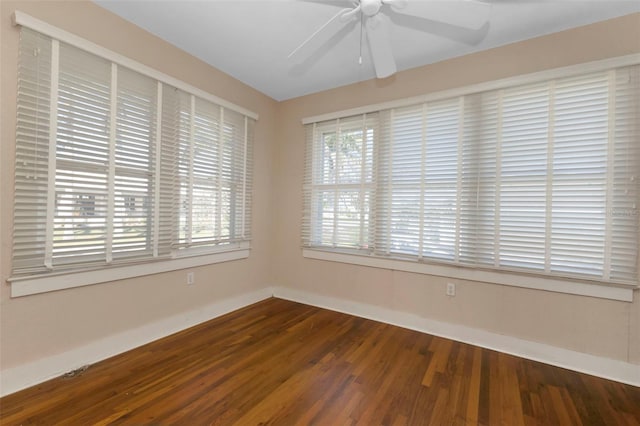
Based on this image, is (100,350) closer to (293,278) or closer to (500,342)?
(293,278)

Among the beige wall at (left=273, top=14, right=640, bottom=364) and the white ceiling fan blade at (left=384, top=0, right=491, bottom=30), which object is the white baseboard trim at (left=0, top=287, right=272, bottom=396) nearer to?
the beige wall at (left=273, top=14, right=640, bottom=364)

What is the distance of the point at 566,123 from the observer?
87.0 inches

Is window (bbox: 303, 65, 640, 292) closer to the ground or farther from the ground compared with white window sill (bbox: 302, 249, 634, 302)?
farther from the ground

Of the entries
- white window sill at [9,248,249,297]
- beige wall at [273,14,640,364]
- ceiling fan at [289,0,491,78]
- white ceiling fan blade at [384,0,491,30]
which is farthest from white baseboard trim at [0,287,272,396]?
white ceiling fan blade at [384,0,491,30]

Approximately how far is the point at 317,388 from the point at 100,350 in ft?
5.71

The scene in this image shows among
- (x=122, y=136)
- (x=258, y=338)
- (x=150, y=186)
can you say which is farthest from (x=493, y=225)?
(x=122, y=136)

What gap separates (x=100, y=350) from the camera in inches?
82.6

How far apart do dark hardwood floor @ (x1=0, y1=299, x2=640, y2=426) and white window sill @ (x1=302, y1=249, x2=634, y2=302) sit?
0.64m

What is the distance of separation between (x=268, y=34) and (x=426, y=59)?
1.60 meters

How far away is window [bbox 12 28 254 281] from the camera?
179 centimetres

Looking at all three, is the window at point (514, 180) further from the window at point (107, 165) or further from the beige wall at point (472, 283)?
the window at point (107, 165)

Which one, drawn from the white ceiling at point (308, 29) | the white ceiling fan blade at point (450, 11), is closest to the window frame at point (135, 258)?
the white ceiling at point (308, 29)

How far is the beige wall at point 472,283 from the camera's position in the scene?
2092 millimetres

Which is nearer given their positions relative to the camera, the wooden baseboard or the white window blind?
the wooden baseboard
